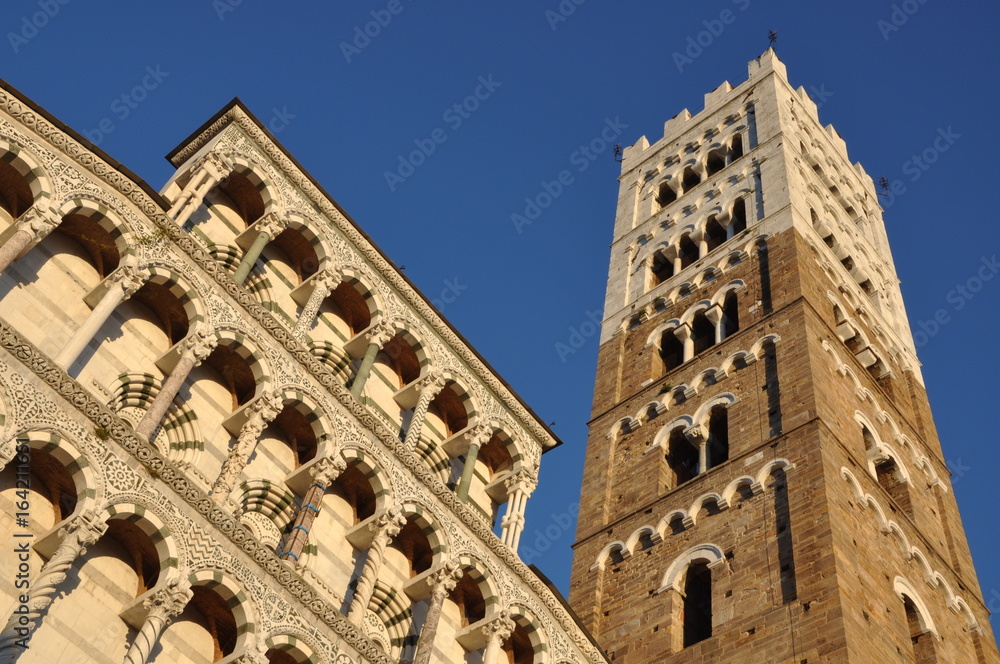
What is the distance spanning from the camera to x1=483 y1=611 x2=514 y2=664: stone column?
16.6 m

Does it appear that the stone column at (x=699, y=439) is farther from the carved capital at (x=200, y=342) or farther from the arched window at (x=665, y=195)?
the arched window at (x=665, y=195)

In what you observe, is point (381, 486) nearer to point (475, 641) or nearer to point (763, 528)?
point (475, 641)

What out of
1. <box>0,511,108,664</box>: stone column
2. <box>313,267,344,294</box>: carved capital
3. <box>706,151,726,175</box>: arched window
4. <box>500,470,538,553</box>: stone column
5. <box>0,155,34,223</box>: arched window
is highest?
<box>706,151,726,175</box>: arched window

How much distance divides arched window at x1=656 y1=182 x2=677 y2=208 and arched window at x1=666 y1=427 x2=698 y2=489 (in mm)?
13738

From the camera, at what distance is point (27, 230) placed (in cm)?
1438

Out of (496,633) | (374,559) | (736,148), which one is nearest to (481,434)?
(496,633)

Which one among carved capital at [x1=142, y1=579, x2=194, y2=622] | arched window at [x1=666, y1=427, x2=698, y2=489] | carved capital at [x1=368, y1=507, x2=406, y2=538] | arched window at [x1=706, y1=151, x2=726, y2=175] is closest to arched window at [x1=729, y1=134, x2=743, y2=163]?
arched window at [x1=706, y1=151, x2=726, y2=175]

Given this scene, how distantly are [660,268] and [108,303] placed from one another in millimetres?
22023

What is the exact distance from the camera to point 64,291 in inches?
601

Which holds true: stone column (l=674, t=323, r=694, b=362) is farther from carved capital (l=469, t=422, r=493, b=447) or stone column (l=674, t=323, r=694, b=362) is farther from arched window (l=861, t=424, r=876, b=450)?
carved capital (l=469, t=422, r=493, b=447)

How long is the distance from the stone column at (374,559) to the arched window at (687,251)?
61.7ft

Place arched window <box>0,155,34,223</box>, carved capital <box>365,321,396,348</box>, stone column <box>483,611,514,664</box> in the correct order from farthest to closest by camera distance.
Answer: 1. carved capital <box>365,321,396,348</box>
2. stone column <box>483,611,514,664</box>
3. arched window <box>0,155,34,223</box>

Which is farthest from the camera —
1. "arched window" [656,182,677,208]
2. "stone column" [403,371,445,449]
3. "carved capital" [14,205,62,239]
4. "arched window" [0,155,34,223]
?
"arched window" [656,182,677,208]

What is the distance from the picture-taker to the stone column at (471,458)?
729 inches
